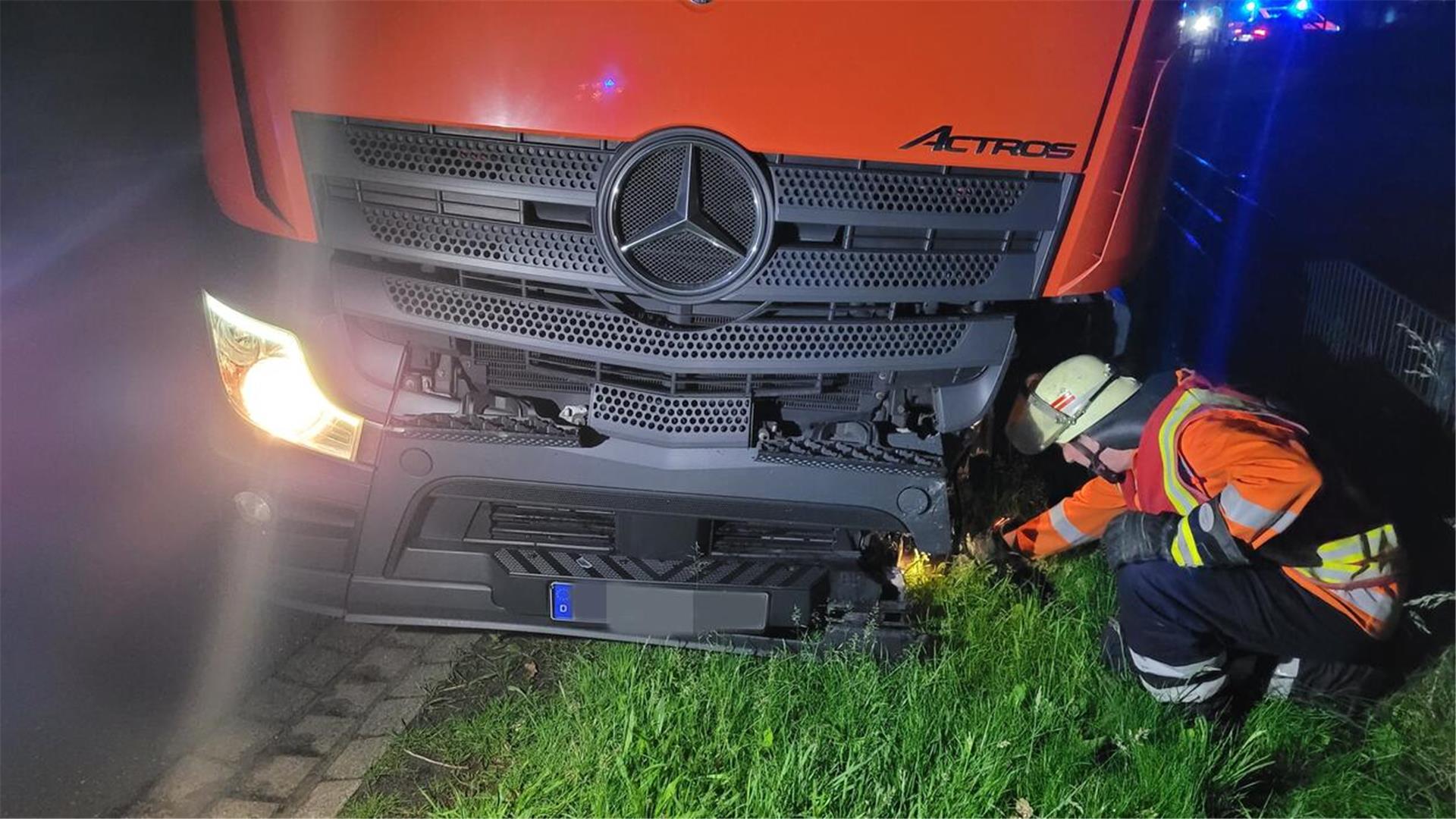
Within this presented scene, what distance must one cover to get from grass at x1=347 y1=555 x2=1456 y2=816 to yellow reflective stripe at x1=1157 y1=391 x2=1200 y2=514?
0.59 metres

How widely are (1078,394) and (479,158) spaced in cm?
204

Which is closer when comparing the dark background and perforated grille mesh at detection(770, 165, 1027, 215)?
perforated grille mesh at detection(770, 165, 1027, 215)

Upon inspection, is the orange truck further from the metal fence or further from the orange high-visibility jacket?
the metal fence

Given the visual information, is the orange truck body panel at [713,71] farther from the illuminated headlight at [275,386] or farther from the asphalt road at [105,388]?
the asphalt road at [105,388]

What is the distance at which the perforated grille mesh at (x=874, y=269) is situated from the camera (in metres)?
2.56

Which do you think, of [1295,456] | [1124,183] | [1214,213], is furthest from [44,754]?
[1214,213]

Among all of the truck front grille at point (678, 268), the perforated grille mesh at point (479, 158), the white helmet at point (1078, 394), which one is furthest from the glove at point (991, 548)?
the perforated grille mesh at point (479, 158)

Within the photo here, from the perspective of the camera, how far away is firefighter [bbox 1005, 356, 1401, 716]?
3023 millimetres

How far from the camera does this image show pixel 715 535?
307 cm

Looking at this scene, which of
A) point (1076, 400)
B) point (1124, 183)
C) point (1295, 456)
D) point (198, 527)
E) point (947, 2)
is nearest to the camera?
point (947, 2)

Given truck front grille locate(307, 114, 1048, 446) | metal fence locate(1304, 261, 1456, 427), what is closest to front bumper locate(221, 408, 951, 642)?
truck front grille locate(307, 114, 1048, 446)

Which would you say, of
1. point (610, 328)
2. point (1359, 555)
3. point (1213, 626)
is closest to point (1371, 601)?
point (1359, 555)

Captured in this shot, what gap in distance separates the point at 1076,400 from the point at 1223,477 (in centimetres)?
50

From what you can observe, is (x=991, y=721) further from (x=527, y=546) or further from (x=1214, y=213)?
(x=1214, y=213)
